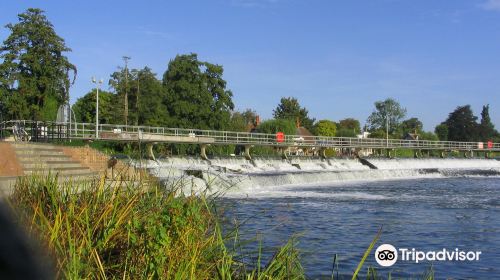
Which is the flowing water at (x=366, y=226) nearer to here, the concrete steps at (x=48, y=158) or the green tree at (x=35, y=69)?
the concrete steps at (x=48, y=158)

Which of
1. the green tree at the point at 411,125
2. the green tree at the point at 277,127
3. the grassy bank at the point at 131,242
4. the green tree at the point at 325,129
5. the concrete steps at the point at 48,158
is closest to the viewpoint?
the grassy bank at the point at 131,242

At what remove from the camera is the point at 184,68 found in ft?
214

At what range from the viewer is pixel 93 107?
76438 mm

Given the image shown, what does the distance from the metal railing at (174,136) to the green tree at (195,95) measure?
3.96m

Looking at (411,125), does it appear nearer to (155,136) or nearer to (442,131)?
(442,131)

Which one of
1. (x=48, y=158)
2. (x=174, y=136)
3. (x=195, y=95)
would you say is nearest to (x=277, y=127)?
(x=195, y=95)

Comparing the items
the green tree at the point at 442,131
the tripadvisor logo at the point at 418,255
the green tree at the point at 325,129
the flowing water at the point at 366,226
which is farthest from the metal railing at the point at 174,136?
the green tree at the point at 442,131

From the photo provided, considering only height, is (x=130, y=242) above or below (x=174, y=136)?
below

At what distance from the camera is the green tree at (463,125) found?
5256 inches

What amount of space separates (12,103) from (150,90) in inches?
795

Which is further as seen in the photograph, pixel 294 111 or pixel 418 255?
pixel 294 111

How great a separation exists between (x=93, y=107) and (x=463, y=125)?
90.4m

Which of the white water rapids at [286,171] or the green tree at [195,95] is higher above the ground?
the green tree at [195,95]

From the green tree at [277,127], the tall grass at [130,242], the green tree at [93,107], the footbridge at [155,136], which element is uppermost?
the green tree at [93,107]
